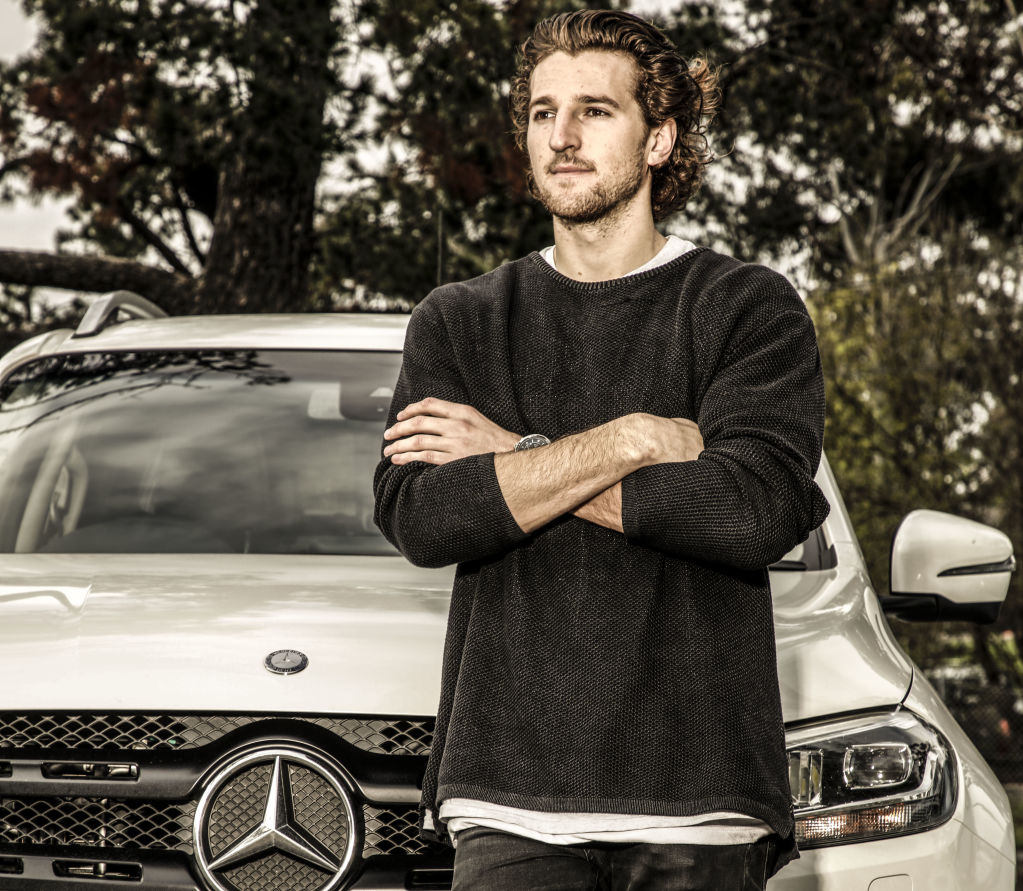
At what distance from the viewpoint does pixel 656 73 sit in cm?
245

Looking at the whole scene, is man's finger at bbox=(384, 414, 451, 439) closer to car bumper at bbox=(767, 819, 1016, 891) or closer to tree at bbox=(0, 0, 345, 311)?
car bumper at bbox=(767, 819, 1016, 891)

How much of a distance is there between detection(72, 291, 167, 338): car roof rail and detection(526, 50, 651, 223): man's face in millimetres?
1951

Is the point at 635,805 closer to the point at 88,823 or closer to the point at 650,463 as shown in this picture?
the point at 650,463

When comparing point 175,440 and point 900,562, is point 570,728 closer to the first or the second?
point 900,562

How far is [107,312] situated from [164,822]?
203 cm

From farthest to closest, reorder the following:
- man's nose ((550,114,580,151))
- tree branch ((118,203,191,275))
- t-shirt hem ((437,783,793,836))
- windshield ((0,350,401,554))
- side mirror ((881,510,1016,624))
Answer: tree branch ((118,203,191,275)) → windshield ((0,350,401,554)) → side mirror ((881,510,1016,624)) → man's nose ((550,114,580,151)) → t-shirt hem ((437,783,793,836))

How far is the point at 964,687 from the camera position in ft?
48.9

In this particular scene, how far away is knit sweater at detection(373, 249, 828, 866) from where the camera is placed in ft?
6.61

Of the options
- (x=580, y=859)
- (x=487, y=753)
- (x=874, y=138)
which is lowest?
(x=580, y=859)

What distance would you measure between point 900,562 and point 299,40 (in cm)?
612

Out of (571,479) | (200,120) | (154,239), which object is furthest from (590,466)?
(154,239)

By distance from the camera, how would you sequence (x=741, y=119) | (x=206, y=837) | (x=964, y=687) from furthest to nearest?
(x=964, y=687) → (x=741, y=119) → (x=206, y=837)

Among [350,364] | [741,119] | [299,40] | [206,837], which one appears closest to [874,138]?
[741,119]

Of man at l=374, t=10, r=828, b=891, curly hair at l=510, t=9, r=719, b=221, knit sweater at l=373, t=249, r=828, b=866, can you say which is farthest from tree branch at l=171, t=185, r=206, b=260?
knit sweater at l=373, t=249, r=828, b=866
